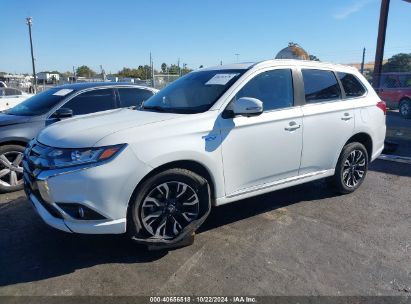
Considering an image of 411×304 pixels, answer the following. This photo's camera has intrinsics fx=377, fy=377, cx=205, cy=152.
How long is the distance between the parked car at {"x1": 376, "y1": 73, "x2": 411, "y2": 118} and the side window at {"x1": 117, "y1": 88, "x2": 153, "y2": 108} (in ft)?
40.6

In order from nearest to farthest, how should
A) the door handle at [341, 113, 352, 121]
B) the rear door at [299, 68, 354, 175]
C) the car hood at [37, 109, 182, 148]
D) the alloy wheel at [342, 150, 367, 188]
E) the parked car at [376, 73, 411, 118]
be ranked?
1. the car hood at [37, 109, 182, 148]
2. the rear door at [299, 68, 354, 175]
3. the door handle at [341, 113, 352, 121]
4. the alloy wheel at [342, 150, 367, 188]
5. the parked car at [376, 73, 411, 118]

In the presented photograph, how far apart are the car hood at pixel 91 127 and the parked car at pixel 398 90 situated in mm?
14486

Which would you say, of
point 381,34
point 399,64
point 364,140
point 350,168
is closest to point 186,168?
point 350,168

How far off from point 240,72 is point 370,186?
3.05 m

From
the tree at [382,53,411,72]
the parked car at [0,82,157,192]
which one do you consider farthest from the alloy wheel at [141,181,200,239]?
the tree at [382,53,411,72]

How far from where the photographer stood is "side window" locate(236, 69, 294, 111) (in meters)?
4.17

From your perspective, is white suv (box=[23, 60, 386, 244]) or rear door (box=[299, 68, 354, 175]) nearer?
white suv (box=[23, 60, 386, 244])

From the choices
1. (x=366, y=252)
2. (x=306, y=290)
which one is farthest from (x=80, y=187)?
(x=366, y=252)

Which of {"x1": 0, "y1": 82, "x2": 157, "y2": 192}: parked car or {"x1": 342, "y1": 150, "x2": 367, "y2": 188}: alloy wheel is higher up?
{"x1": 0, "y1": 82, "x2": 157, "y2": 192}: parked car

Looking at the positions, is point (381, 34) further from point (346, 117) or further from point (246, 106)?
point (246, 106)

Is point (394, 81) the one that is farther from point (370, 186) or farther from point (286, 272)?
point (286, 272)

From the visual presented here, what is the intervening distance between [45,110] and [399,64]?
29.6 m

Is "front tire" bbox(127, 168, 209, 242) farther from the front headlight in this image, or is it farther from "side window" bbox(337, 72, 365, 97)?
"side window" bbox(337, 72, 365, 97)

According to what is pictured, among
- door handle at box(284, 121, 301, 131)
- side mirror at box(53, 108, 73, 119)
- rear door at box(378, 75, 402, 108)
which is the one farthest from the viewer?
rear door at box(378, 75, 402, 108)
